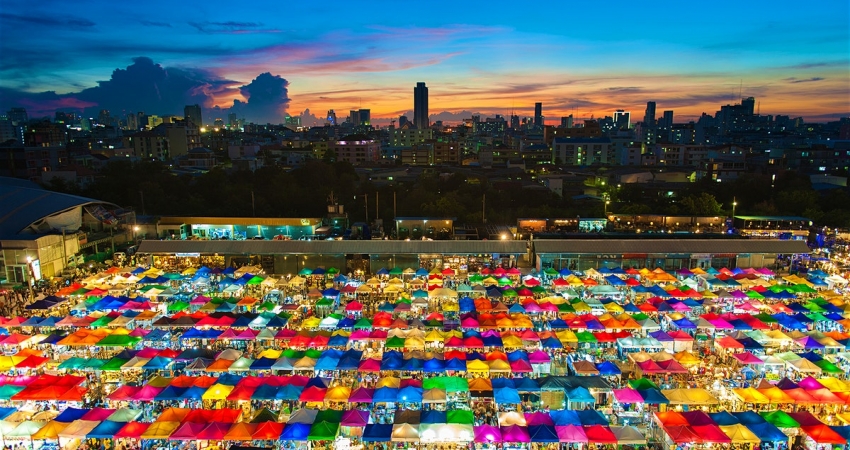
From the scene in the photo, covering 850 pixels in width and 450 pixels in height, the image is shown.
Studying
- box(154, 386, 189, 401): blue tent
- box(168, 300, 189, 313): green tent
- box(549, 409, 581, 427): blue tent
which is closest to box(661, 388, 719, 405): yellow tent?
box(549, 409, 581, 427): blue tent

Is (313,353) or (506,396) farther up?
(313,353)

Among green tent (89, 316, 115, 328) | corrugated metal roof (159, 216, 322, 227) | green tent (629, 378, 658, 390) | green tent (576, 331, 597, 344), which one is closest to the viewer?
green tent (629, 378, 658, 390)

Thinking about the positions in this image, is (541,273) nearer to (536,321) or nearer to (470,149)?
(536,321)

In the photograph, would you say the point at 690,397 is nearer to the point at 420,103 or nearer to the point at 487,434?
the point at 487,434

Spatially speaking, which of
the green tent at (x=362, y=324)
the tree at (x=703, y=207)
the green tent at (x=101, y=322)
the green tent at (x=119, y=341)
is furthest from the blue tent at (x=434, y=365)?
the tree at (x=703, y=207)

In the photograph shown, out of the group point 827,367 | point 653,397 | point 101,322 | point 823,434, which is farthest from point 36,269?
point 827,367

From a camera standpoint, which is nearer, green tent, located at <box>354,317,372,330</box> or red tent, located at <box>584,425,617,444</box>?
red tent, located at <box>584,425,617,444</box>

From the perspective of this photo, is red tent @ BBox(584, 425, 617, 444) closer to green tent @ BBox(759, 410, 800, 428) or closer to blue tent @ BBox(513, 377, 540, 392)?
blue tent @ BBox(513, 377, 540, 392)
